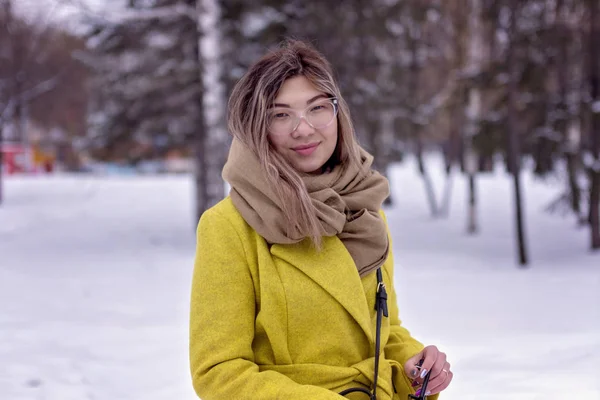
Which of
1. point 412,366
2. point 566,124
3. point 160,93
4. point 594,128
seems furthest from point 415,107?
point 412,366

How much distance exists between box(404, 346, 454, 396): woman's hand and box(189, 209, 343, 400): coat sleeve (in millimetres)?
369

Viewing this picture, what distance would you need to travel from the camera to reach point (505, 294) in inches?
348

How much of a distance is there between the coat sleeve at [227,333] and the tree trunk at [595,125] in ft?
34.5

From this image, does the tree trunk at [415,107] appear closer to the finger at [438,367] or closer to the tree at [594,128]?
the tree at [594,128]

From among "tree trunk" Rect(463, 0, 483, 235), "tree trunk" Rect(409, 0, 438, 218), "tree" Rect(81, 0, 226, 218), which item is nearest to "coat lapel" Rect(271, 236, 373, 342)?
"tree" Rect(81, 0, 226, 218)

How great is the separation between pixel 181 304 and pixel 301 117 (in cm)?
656

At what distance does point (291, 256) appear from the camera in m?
1.67

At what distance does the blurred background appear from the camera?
5.42m

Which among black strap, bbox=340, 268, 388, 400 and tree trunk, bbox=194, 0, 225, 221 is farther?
tree trunk, bbox=194, 0, 225, 221

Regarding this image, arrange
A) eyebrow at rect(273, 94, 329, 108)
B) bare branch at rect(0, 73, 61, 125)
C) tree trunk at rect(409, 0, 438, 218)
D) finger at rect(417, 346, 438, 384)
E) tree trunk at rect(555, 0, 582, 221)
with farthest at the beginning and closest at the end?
1. bare branch at rect(0, 73, 61, 125)
2. tree trunk at rect(409, 0, 438, 218)
3. tree trunk at rect(555, 0, 582, 221)
4. finger at rect(417, 346, 438, 384)
5. eyebrow at rect(273, 94, 329, 108)

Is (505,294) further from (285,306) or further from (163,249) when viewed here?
(285,306)

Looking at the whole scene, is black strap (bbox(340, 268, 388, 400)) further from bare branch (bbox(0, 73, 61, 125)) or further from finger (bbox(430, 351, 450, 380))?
bare branch (bbox(0, 73, 61, 125))

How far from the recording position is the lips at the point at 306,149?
178 centimetres

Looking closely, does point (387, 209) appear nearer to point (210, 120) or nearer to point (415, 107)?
point (415, 107)
